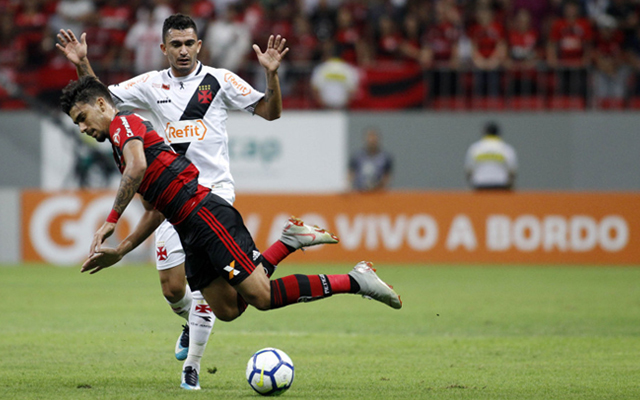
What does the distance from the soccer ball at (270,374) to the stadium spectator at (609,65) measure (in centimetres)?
1368

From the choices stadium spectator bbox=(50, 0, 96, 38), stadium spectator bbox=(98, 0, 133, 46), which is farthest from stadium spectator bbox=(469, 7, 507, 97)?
stadium spectator bbox=(50, 0, 96, 38)

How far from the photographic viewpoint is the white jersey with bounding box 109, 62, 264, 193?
6676 millimetres

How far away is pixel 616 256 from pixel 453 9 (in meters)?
6.46

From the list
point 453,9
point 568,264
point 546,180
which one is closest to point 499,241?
point 568,264

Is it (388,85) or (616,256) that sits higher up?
(388,85)

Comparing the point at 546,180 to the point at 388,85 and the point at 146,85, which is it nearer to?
the point at 388,85

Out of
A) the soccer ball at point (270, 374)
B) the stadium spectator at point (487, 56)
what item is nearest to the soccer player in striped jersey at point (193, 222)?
the soccer ball at point (270, 374)

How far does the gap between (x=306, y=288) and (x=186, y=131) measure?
158 cm

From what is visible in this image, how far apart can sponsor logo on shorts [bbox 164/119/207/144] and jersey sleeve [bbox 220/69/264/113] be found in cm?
29

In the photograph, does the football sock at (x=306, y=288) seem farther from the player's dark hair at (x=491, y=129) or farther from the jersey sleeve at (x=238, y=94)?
the player's dark hair at (x=491, y=129)

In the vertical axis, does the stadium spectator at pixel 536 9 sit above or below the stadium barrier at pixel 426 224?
above

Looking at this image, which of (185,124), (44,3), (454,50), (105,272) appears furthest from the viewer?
(44,3)

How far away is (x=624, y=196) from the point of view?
1587cm

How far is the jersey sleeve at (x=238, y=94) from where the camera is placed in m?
6.78
